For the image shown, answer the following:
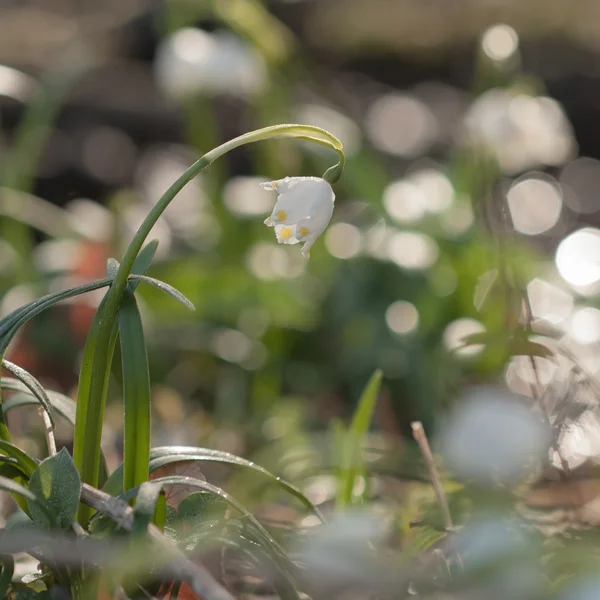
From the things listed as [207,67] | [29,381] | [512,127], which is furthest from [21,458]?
[207,67]

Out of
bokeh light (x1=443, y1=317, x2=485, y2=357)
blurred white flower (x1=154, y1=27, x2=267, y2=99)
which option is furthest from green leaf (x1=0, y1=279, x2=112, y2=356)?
blurred white flower (x1=154, y1=27, x2=267, y2=99)

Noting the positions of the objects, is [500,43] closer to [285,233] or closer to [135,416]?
[285,233]

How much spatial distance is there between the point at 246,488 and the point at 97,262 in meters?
1.48

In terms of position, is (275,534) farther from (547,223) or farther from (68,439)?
(547,223)

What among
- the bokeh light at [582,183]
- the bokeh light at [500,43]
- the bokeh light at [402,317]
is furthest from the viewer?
the bokeh light at [582,183]

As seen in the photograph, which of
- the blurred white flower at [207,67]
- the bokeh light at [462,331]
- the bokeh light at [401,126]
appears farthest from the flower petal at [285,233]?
the bokeh light at [401,126]

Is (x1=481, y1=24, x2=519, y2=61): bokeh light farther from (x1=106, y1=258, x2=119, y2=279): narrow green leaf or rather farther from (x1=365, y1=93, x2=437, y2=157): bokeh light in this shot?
(x1=106, y1=258, x2=119, y2=279): narrow green leaf

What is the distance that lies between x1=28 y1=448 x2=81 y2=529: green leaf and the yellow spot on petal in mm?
288

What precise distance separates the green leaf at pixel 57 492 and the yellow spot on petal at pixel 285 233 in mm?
288

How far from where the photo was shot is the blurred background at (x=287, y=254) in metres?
1.94

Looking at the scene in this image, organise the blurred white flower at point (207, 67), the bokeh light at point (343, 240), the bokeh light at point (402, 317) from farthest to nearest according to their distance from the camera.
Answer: the blurred white flower at point (207, 67)
the bokeh light at point (343, 240)
the bokeh light at point (402, 317)

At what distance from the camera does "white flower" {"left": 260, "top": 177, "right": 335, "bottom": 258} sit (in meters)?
0.84

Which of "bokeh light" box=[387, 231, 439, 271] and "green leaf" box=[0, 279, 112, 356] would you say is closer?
"green leaf" box=[0, 279, 112, 356]

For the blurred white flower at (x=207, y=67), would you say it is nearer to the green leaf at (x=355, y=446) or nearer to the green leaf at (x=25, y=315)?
the green leaf at (x=355, y=446)
